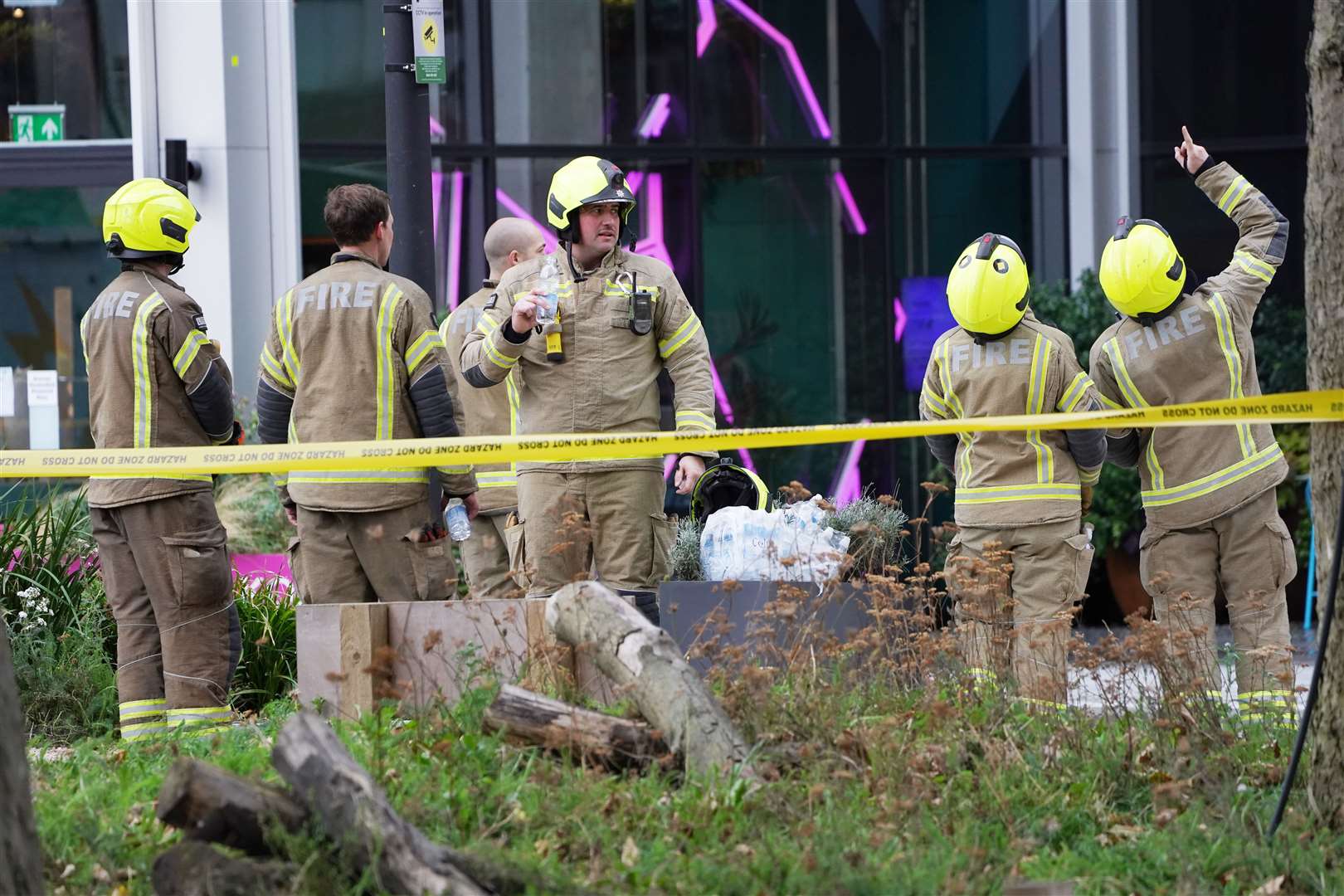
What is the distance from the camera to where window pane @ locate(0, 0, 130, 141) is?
1155cm

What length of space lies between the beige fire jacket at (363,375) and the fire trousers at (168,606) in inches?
15.2

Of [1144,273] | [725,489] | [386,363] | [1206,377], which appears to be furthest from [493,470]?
[1206,377]

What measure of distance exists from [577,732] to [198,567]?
218 cm

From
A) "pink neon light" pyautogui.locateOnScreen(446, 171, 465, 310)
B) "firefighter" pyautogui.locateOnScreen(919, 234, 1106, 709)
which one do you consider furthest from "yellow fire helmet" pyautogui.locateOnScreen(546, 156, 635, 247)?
"pink neon light" pyautogui.locateOnScreen(446, 171, 465, 310)

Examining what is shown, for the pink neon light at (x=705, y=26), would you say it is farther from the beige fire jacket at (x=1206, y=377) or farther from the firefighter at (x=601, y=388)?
the beige fire jacket at (x=1206, y=377)

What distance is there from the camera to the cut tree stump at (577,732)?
4410 mm

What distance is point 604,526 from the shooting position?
6.32m

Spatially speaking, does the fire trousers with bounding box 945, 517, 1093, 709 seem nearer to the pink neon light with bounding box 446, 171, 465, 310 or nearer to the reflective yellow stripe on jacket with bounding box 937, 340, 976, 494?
the reflective yellow stripe on jacket with bounding box 937, 340, 976, 494

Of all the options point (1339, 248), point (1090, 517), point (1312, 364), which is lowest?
point (1090, 517)

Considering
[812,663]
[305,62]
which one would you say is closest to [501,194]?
[305,62]

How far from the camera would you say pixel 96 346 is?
6070 millimetres

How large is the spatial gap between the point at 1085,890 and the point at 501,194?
8.63m

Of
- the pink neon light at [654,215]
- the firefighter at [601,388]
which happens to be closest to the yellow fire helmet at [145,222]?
the firefighter at [601,388]

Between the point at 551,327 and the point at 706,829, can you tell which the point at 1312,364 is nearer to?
the point at 706,829
